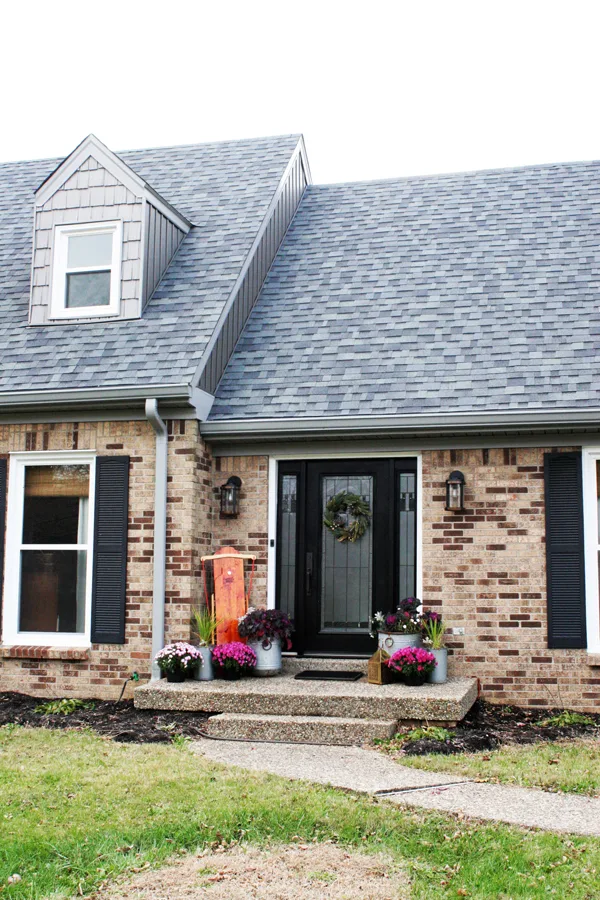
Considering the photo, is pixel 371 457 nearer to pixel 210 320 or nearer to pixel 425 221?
pixel 210 320

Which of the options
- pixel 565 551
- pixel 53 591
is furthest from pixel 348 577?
pixel 53 591

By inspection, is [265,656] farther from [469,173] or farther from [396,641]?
[469,173]

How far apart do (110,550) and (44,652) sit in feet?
3.69

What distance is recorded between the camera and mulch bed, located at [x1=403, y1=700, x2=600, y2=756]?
6527mm

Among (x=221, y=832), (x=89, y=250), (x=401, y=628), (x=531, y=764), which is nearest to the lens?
(x=221, y=832)

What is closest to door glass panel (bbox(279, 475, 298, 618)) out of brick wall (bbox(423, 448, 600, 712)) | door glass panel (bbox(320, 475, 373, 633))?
door glass panel (bbox(320, 475, 373, 633))

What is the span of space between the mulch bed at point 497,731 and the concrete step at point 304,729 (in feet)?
1.20

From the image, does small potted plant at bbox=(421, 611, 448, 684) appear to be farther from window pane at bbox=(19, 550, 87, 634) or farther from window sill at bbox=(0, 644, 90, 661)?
window pane at bbox=(19, 550, 87, 634)

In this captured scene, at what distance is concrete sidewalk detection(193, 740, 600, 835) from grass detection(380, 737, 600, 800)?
5.8 inches

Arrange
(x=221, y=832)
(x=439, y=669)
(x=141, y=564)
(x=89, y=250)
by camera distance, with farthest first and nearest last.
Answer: (x=89, y=250) < (x=141, y=564) < (x=439, y=669) < (x=221, y=832)

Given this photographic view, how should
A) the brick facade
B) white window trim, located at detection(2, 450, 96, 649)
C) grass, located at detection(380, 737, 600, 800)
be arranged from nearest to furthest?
grass, located at detection(380, 737, 600, 800)
the brick facade
white window trim, located at detection(2, 450, 96, 649)

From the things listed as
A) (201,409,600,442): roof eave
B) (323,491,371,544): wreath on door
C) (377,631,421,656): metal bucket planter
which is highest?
(201,409,600,442): roof eave

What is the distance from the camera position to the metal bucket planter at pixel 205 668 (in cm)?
805

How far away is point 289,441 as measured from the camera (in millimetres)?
8789
